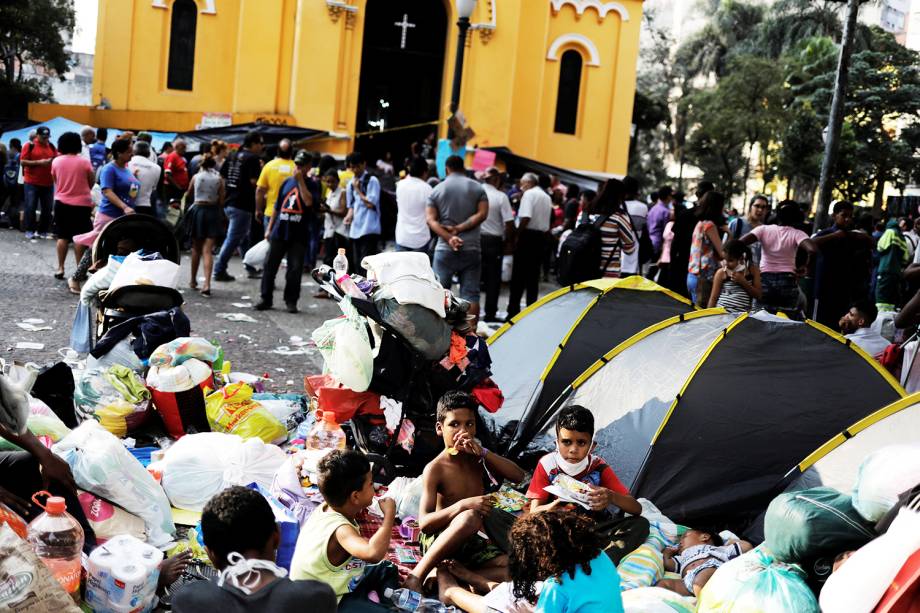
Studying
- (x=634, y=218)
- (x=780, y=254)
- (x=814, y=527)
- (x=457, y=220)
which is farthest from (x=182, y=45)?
(x=814, y=527)

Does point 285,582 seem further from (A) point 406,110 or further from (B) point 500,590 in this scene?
(A) point 406,110

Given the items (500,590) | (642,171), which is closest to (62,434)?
(500,590)

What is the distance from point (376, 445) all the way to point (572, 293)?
87.8 inches

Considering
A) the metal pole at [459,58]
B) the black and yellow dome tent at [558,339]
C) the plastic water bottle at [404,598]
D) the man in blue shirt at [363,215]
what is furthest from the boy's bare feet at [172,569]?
the metal pole at [459,58]

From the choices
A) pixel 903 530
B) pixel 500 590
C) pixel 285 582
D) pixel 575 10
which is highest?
pixel 575 10

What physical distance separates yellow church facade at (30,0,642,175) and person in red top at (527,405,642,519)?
1733cm

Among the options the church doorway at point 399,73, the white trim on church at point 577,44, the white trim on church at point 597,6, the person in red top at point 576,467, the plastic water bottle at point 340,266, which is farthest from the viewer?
the white trim on church at point 577,44

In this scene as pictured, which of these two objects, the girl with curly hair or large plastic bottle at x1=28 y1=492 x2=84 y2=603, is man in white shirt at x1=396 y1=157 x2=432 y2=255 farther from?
the girl with curly hair

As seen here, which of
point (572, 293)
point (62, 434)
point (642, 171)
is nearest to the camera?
point (62, 434)

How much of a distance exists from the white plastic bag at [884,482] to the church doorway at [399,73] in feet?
64.8

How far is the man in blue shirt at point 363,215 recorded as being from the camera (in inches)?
470

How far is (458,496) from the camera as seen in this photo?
16.4 feet

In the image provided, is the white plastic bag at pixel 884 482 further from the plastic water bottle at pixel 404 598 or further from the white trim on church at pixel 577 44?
the white trim on church at pixel 577 44

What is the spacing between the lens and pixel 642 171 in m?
44.2
